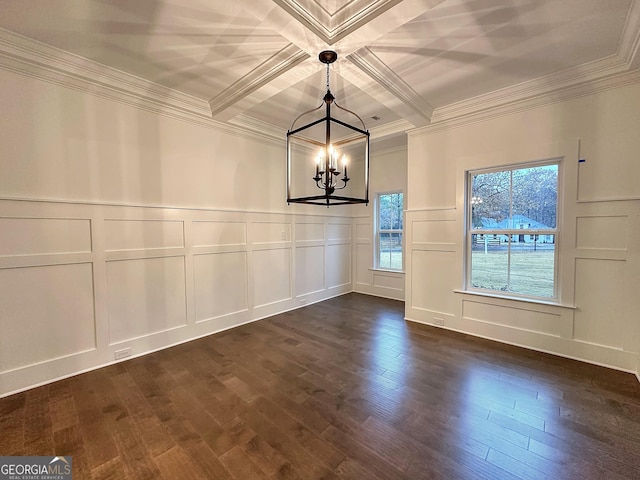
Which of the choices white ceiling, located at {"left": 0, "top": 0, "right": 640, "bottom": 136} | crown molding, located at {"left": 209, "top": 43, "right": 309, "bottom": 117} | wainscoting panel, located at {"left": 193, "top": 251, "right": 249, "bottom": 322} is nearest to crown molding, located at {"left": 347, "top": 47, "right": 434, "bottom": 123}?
white ceiling, located at {"left": 0, "top": 0, "right": 640, "bottom": 136}

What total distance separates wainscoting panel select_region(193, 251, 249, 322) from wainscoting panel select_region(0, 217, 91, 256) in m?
1.14

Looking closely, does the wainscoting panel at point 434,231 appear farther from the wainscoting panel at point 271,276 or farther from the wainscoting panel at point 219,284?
the wainscoting panel at point 219,284

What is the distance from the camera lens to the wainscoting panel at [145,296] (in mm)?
2783

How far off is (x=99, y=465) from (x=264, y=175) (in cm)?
352

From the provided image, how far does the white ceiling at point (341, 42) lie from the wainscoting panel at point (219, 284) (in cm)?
198

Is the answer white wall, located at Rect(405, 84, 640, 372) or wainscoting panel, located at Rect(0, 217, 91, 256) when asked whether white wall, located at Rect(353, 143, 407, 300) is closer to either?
white wall, located at Rect(405, 84, 640, 372)

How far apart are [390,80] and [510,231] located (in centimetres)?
231

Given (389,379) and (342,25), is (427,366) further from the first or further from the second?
(342,25)

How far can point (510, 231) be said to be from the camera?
10.7 ft

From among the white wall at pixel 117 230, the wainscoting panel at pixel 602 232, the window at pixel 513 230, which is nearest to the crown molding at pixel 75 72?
the white wall at pixel 117 230

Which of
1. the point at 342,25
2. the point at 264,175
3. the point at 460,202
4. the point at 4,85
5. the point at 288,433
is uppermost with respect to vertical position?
the point at 342,25

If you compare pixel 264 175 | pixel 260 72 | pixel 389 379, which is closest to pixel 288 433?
pixel 389 379

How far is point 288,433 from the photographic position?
182 cm

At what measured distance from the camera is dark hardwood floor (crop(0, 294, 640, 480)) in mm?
1570
